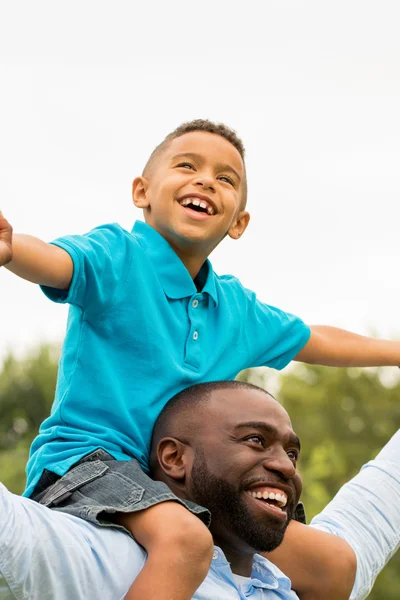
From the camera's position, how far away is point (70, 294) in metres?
3.10

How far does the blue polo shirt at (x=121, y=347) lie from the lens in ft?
10.5

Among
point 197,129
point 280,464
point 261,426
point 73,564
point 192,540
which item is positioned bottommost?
point 73,564

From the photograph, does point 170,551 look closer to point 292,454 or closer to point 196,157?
point 292,454

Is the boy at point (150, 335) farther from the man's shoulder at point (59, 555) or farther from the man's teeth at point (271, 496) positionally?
the man's teeth at point (271, 496)

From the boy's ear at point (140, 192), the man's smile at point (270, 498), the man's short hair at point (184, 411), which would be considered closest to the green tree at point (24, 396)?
the boy's ear at point (140, 192)

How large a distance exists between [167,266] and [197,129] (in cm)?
64

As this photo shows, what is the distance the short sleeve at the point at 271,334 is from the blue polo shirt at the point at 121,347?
0.27 meters

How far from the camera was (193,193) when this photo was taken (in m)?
3.58

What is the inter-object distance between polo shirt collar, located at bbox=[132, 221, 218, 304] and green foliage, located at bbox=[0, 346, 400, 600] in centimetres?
1876

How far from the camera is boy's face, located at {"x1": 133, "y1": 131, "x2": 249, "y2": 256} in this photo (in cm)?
358

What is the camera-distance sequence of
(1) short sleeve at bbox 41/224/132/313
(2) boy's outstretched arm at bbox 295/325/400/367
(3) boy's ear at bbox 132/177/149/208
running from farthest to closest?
(2) boy's outstretched arm at bbox 295/325/400/367, (3) boy's ear at bbox 132/177/149/208, (1) short sleeve at bbox 41/224/132/313

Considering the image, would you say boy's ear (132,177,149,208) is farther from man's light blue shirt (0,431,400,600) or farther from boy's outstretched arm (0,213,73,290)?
man's light blue shirt (0,431,400,600)

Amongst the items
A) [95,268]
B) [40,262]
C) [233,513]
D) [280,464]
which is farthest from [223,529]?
[40,262]

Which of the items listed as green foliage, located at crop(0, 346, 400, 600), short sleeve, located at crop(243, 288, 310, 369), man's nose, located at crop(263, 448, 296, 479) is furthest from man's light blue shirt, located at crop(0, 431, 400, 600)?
green foliage, located at crop(0, 346, 400, 600)
